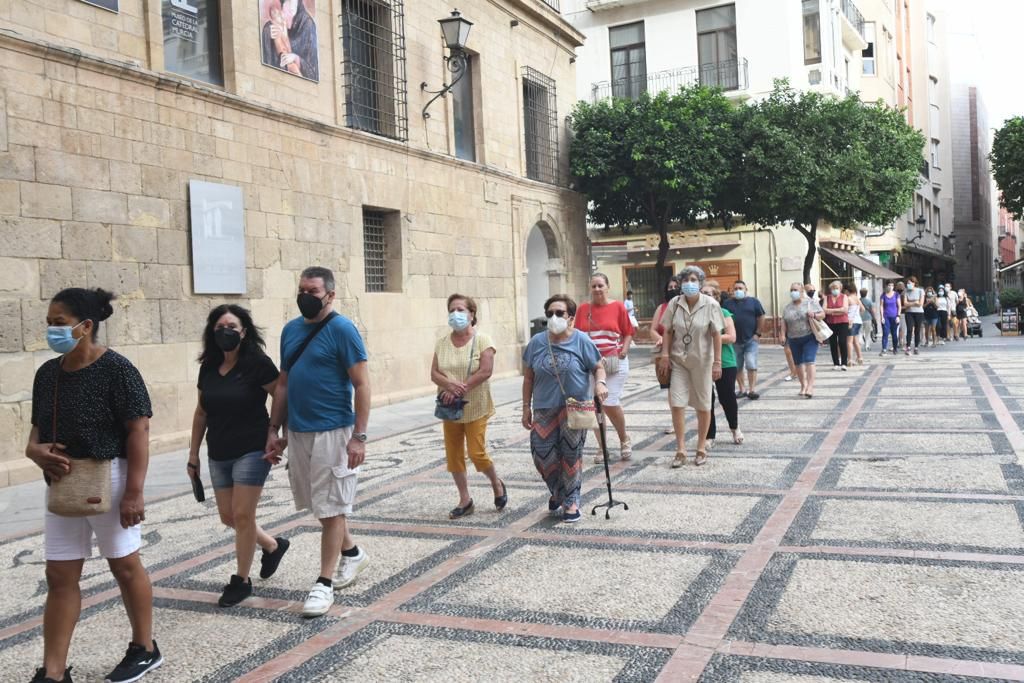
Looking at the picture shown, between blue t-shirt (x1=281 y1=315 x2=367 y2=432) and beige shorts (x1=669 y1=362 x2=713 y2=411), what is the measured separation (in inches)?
156

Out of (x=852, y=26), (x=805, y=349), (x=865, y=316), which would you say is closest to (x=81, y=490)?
(x=805, y=349)

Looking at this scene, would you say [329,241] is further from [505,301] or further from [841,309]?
[841,309]

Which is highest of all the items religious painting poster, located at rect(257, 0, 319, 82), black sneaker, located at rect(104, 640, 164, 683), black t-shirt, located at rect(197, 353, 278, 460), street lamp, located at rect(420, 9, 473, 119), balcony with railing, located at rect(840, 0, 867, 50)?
balcony with railing, located at rect(840, 0, 867, 50)

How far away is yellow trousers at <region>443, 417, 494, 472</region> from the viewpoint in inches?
245

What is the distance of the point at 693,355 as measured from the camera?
7867 mm

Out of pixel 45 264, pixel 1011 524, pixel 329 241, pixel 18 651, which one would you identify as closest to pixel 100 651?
pixel 18 651

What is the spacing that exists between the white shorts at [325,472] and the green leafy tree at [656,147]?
16.7 metres

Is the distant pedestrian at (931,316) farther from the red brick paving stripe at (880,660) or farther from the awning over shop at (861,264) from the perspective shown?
the red brick paving stripe at (880,660)

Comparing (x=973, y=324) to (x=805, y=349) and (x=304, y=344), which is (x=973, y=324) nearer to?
(x=805, y=349)

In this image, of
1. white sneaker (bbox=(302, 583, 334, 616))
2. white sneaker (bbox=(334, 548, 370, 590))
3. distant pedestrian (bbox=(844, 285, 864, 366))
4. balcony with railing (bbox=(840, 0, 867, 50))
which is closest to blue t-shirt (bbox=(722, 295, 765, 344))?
distant pedestrian (bbox=(844, 285, 864, 366))

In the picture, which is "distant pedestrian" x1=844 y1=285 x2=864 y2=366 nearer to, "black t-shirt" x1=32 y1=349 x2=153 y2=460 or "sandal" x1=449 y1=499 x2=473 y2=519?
"sandal" x1=449 y1=499 x2=473 y2=519

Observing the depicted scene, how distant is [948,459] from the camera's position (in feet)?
25.1

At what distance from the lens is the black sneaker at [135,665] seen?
3.66m

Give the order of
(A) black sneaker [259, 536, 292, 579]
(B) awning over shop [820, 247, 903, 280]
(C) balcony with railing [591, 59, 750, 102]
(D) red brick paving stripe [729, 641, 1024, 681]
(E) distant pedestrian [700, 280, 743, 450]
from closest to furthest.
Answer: (D) red brick paving stripe [729, 641, 1024, 681]
(A) black sneaker [259, 536, 292, 579]
(E) distant pedestrian [700, 280, 743, 450]
(C) balcony with railing [591, 59, 750, 102]
(B) awning over shop [820, 247, 903, 280]
